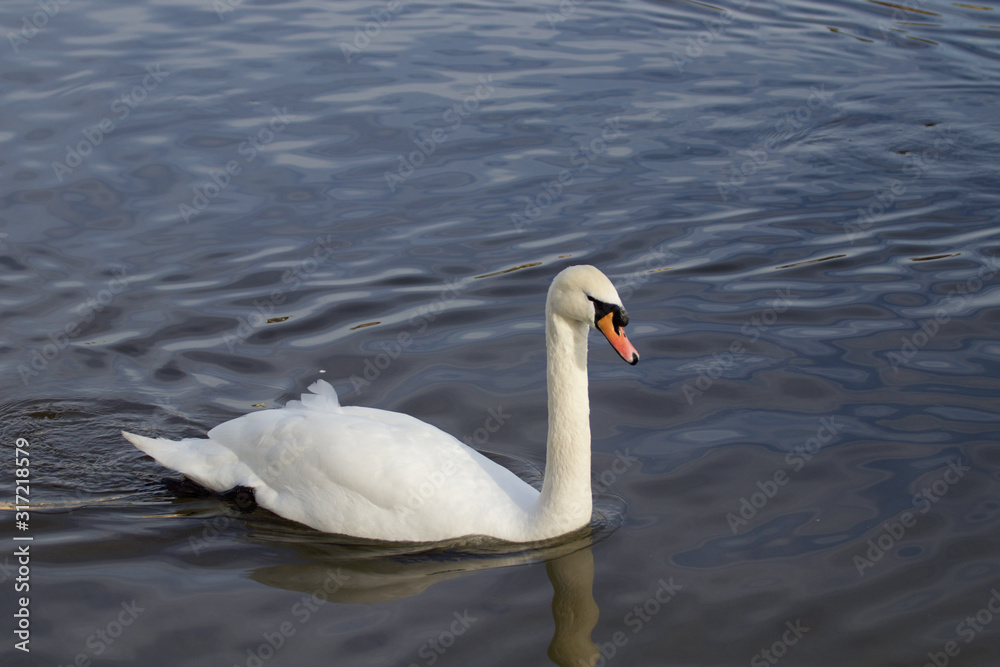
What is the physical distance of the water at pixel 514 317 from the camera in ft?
17.7

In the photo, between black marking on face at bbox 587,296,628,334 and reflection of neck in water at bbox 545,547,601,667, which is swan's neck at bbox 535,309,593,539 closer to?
reflection of neck in water at bbox 545,547,601,667

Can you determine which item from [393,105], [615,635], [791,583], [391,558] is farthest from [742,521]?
[393,105]

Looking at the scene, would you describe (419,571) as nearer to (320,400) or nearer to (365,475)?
(365,475)

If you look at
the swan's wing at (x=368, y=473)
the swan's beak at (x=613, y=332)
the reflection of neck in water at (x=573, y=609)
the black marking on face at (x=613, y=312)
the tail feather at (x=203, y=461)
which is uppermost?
the black marking on face at (x=613, y=312)

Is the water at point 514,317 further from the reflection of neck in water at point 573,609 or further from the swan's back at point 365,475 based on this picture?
the swan's back at point 365,475

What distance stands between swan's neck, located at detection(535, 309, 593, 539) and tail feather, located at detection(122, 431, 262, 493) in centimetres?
166

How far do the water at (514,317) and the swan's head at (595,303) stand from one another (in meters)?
1.25

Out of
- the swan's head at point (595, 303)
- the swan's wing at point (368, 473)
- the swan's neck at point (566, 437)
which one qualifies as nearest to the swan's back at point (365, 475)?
the swan's wing at point (368, 473)

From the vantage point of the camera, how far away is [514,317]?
870 cm

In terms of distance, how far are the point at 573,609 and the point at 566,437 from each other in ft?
2.85

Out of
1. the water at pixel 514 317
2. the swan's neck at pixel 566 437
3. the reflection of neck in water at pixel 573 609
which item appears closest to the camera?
the reflection of neck in water at pixel 573 609

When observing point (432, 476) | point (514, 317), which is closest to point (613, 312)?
point (432, 476)

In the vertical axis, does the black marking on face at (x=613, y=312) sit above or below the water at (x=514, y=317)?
above

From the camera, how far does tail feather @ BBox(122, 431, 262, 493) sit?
6242 millimetres
